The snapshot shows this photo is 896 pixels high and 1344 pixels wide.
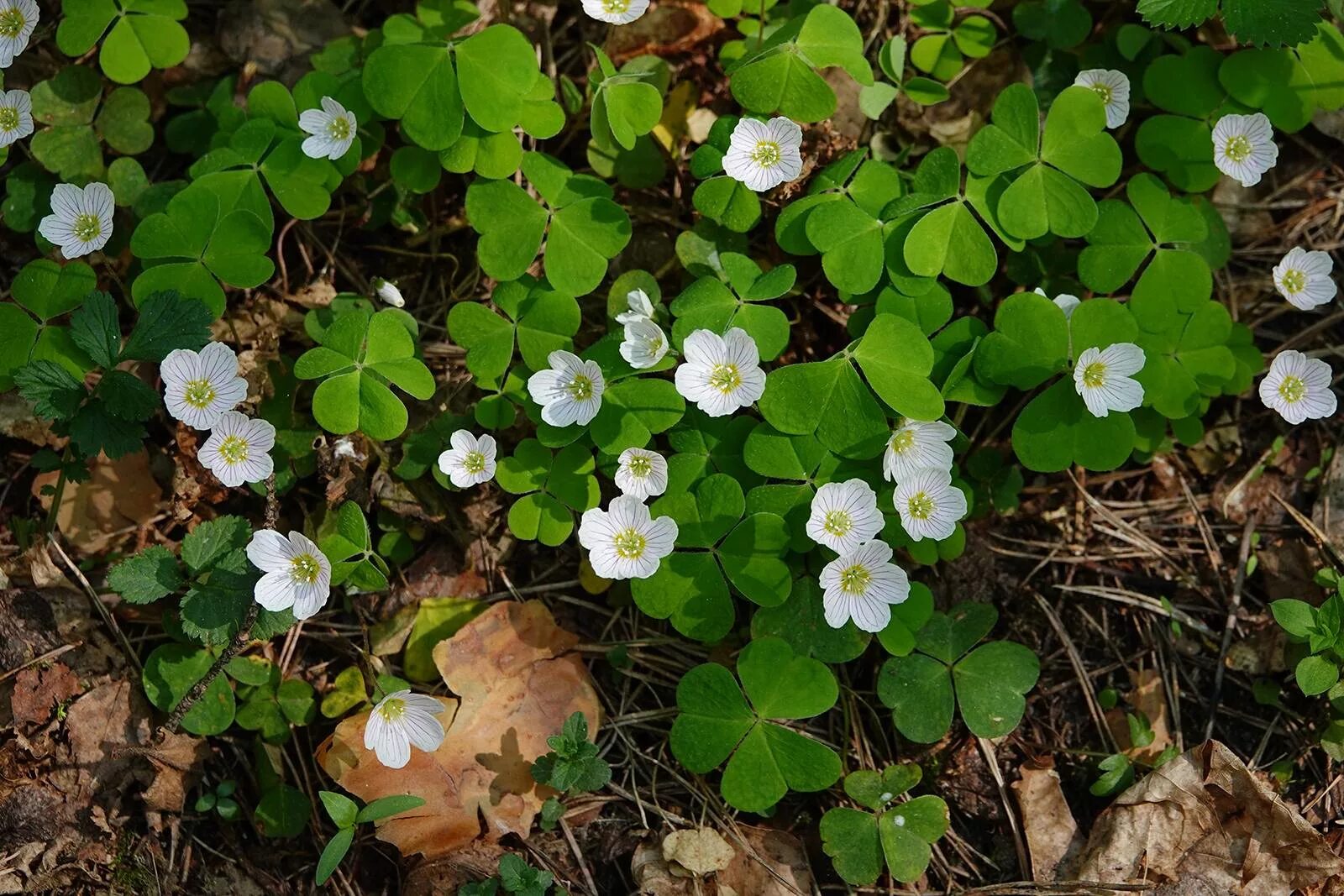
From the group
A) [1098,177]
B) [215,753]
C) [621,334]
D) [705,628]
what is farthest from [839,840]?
[1098,177]

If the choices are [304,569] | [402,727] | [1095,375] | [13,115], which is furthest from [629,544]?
[13,115]

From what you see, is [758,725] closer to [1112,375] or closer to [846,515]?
[846,515]

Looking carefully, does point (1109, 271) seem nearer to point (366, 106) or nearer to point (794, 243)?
point (794, 243)

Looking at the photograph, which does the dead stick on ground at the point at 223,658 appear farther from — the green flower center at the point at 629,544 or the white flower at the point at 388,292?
the green flower center at the point at 629,544

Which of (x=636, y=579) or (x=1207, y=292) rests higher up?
(x=1207, y=292)

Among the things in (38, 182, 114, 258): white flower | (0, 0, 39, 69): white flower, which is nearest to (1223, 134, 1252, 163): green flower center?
(38, 182, 114, 258): white flower

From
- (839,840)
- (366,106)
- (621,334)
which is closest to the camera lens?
(839,840)
